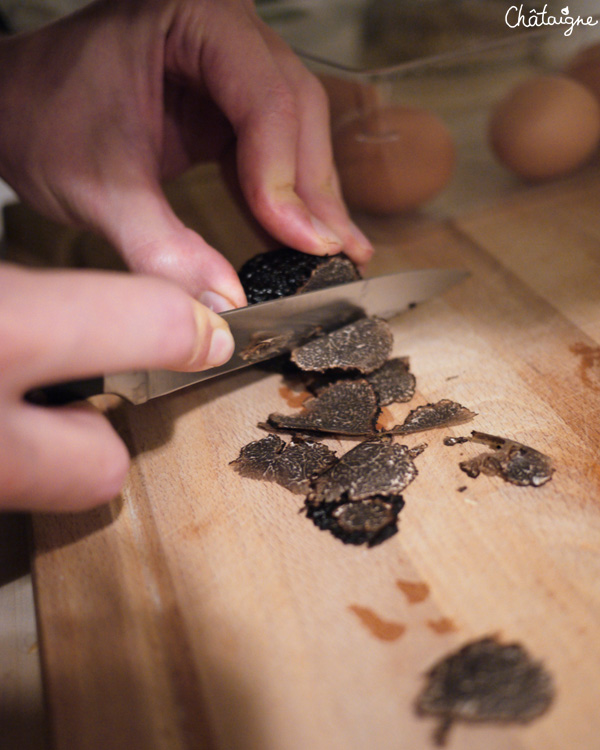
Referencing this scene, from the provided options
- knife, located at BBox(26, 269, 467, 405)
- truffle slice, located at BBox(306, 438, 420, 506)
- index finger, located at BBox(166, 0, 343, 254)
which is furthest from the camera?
index finger, located at BBox(166, 0, 343, 254)

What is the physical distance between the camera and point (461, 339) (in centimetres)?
175

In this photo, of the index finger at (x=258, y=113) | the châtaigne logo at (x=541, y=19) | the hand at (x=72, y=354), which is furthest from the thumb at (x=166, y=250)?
the châtaigne logo at (x=541, y=19)

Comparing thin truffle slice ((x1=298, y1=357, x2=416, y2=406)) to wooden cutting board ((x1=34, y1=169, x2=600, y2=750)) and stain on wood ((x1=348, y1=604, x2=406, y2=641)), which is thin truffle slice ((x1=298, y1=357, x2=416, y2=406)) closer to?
wooden cutting board ((x1=34, y1=169, x2=600, y2=750))

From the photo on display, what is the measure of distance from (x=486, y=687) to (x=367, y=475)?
484 mm

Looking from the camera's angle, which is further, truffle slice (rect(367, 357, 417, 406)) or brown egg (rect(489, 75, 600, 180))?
brown egg (rect(489, 75, 600, 180))

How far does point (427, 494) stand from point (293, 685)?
1.58 ft

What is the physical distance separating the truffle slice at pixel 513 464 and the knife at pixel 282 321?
0.54m

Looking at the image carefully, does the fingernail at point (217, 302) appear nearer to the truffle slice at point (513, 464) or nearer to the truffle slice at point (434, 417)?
the truffle slice at point (434, 417)

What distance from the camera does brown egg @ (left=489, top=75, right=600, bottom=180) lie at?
2.35 m

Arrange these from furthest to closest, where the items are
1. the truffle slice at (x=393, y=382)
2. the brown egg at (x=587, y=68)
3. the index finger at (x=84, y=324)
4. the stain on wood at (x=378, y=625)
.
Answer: the brown egg at (x=587, y=68) → the truffle slice at (x=393, y=382) → the stain on wood at (x=378, y=625) → the index finger at (x=84, y=324)

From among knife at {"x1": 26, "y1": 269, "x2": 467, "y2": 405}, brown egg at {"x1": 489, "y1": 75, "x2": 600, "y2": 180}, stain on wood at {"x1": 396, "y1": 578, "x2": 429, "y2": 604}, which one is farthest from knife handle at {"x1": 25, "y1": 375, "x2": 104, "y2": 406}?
brown egg at {"x1": 489, "y1": 75, "x2": 600, "y2": 180}

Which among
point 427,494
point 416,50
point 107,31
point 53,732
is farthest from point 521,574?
point 416,50

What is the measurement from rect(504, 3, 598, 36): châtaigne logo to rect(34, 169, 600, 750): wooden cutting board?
54.4 inches

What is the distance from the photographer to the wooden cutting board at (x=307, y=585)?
3.31 ft
